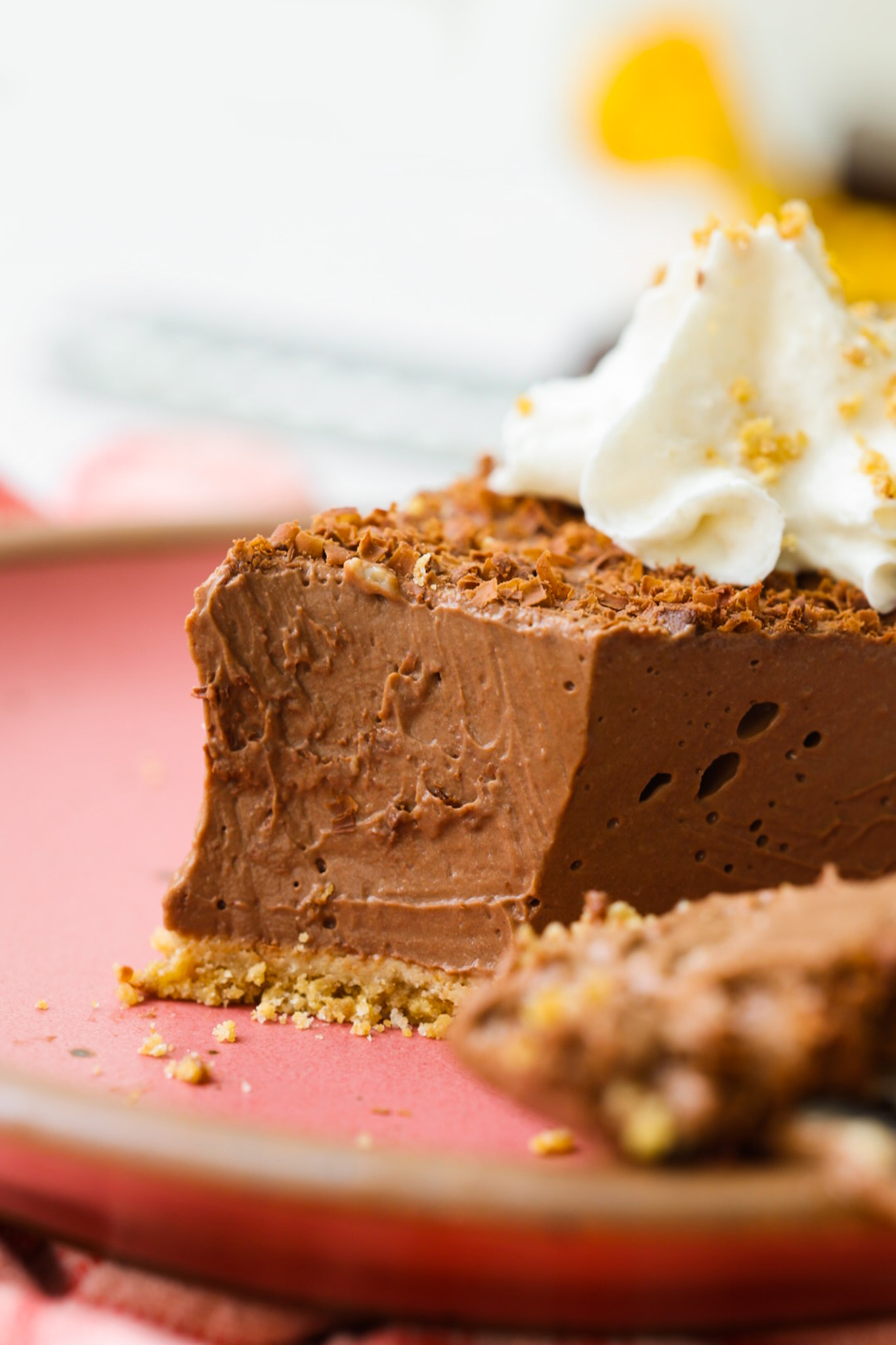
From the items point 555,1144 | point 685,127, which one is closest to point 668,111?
point 685,127

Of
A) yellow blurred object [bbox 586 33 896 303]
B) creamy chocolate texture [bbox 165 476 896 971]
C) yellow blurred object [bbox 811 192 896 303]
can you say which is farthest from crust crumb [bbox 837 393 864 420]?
yellow blurred object [bbox 586 33 896 303]

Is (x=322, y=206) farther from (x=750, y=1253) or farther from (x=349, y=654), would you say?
(x=750, y=1253)

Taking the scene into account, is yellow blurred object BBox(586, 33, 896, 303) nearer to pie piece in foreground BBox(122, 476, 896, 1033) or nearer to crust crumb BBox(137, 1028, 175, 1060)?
pie piece in foreground BBox(122, 476, 896, 1033)

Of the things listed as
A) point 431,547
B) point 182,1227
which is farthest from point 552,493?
point 182,1227

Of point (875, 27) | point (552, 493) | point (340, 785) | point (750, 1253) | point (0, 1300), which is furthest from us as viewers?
point (875, 27)

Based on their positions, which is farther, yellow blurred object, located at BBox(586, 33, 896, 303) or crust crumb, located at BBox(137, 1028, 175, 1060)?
yellow blurred object, located at BBox(586, 33, 896, 303)

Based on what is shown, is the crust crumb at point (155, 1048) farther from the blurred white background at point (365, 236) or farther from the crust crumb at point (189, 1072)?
the blurred white background at point (365, 236)

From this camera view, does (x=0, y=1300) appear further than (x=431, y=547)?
No
